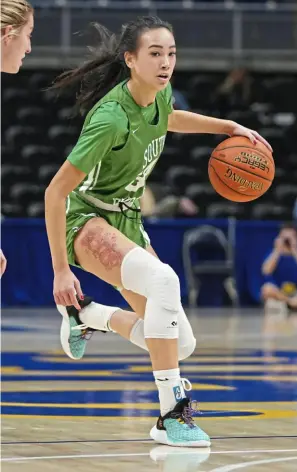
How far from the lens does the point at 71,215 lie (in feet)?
16.3

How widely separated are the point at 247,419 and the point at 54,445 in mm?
1096

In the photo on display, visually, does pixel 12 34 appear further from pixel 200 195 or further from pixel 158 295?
pixel 200 195

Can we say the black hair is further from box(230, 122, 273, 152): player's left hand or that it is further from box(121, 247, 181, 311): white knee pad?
box(121, 247, 181, 311): white knee pad

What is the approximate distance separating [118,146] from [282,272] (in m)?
10.3

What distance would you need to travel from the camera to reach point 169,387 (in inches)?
175

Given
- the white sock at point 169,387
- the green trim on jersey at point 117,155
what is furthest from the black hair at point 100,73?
the white sock at point 169,387

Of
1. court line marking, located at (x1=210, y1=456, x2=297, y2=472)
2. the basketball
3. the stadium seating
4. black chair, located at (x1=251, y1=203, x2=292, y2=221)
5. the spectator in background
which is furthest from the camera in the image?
the stadium seating

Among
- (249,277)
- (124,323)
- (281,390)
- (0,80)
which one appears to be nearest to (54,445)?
(124,323)

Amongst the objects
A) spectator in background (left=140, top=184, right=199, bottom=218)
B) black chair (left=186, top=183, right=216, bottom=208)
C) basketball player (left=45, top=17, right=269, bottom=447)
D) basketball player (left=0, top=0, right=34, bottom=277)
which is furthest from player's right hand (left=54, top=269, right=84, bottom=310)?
black chair (left=186, top=183, right=216, bottom=208)

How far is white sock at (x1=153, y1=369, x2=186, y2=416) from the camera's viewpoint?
4.44 m

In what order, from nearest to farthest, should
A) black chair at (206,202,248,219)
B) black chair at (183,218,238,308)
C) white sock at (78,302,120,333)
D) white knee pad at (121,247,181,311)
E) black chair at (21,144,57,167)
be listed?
1. white knee pad at (121,247,181,311)
2. white sock at (78,302,120,333)
3. black chair at (183,218,238,308)
4. black chair at (206,202,248,219)
5. black chair at (21,144,57,167)

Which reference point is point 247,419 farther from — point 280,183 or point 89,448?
point 280,183

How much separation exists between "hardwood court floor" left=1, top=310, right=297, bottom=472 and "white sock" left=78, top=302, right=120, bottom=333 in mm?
407

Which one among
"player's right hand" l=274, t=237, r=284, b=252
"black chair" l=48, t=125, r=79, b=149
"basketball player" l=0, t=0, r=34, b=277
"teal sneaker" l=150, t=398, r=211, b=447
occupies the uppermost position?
"basketball player" l=0, t=0, r=34, b=277
